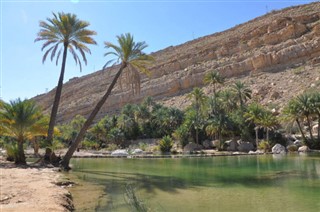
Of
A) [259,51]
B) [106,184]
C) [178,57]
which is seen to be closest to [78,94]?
[178,57]

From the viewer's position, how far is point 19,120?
20.5 m

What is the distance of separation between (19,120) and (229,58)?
63.6 m

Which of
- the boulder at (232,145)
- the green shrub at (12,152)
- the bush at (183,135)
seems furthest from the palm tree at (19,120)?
the bush at (183,135)

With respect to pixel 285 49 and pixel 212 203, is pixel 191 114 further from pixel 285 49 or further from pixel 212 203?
pixel 212 203

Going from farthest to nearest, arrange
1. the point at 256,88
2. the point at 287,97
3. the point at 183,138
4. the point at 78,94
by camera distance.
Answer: the point at 78,94
the point at 256,88
the point at 287,97
the point at 183,138

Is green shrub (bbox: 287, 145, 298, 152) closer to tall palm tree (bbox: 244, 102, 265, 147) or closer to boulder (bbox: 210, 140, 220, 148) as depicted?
tall palm tree (bbox: 244, 102, 265, 147)

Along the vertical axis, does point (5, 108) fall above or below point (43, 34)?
below

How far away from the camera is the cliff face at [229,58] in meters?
67.8

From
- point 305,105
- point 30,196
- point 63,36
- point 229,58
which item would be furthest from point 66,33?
point 229,58

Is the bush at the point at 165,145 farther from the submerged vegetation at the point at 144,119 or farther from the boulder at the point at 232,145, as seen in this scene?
the boulder at the point at 232,145

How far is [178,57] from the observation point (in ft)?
291

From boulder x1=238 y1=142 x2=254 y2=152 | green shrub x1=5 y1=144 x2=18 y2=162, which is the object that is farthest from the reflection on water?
boulder x1=238 y1=142 x2=254 y2=152

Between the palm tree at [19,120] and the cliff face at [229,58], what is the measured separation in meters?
45.4

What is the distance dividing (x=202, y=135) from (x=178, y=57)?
43117 mm
